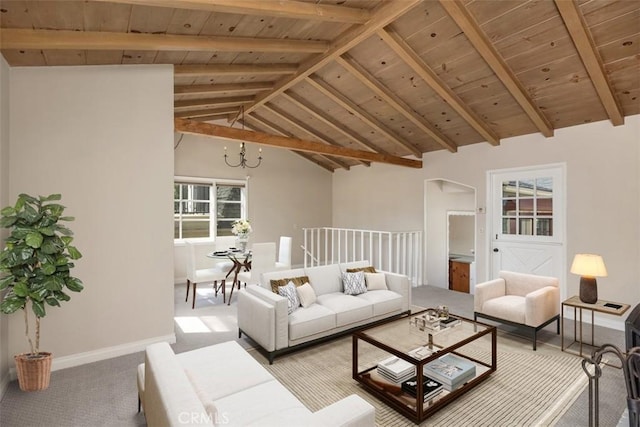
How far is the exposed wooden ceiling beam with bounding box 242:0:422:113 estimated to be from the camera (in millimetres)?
2891

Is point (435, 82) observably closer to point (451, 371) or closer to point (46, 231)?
point (451, 371)

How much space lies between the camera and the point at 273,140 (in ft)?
15.6

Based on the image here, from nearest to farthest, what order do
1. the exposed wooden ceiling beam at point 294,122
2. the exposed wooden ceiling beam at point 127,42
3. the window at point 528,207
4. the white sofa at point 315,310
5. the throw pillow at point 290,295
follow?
1. the exposed wooden ceiling beam at point 127,42
2. the white sofa at point 315,310
3. the throw pillow at point 290,295
4. the window at point 528,207
5. the exposed wooden ceiling beam at point 294,122

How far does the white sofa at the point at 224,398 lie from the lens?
1.36m

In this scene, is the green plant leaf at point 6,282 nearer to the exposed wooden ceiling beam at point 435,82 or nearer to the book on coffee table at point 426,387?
the book on coffee table at point 426,387

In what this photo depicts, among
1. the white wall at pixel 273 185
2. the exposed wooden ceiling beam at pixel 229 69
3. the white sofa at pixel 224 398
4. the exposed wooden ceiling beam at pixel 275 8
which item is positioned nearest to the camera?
the white sofa at pixel 224 398

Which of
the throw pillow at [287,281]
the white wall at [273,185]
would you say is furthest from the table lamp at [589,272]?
the white wall at [273,185]

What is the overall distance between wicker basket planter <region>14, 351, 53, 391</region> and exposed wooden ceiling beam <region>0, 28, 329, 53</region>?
2.38m

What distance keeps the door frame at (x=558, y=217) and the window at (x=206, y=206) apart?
4999mm

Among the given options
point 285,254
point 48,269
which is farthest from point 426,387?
point 285,254

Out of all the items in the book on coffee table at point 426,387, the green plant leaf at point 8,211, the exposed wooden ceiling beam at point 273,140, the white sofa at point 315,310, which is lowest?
the book on coffee table at point 426,387

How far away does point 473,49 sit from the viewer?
342cm

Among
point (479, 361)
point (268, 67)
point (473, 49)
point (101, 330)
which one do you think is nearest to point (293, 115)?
point (268, 67)

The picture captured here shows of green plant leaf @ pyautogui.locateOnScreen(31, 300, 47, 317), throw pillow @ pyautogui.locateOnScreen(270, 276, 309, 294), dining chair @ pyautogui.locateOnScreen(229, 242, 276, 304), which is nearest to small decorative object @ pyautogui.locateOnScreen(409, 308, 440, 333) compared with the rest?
throw pillow @ pyautogui.locateOnScreen(270, 276, 309, 294)
